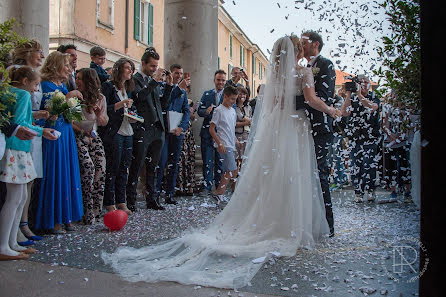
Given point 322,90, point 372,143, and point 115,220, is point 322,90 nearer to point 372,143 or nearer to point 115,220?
point 115,220

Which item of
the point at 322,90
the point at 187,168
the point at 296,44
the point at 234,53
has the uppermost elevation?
the point at 234,53

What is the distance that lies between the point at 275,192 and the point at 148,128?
8.13ft

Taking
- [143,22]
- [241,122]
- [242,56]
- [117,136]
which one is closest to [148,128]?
[117,136]

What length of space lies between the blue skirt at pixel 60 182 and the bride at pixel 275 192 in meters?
1.20

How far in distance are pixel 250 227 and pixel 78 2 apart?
44.9ft

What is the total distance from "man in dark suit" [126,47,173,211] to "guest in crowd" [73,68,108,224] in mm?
793

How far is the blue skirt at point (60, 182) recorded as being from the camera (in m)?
4.87

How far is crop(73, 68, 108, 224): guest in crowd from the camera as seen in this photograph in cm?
540

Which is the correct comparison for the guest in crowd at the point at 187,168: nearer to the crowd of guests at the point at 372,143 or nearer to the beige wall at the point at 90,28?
the crowd of guests at the point at 372,143

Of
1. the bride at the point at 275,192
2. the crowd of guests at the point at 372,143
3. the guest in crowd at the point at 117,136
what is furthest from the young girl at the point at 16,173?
the crowd of guests at the point at 372,143

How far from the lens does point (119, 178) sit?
244 inches

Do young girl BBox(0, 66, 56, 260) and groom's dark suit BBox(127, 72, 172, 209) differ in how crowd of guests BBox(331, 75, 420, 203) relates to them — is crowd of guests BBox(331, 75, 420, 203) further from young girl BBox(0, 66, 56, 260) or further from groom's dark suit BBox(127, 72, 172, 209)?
young girl BBox(0, 66, 56, 260)

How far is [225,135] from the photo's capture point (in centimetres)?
749

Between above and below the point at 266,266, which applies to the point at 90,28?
above
